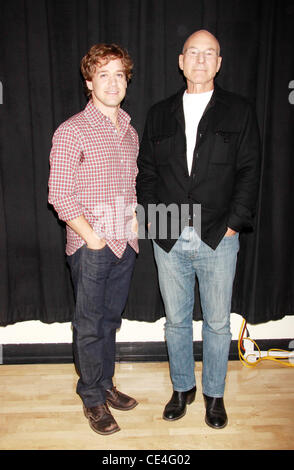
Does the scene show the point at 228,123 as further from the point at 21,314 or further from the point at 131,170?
the point at 21,314

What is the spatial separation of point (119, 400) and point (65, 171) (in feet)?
4.05

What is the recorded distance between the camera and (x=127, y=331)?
2.56 meters

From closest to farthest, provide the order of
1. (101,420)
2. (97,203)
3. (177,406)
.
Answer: (97,203) < (101,420) < (177,406)

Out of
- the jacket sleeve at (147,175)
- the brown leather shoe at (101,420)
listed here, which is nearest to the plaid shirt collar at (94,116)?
the jacket sleeve at (147,175)

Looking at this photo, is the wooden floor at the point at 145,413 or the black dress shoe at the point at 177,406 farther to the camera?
the black dress shoe at the point at 177,406

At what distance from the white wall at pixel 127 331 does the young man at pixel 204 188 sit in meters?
0.63

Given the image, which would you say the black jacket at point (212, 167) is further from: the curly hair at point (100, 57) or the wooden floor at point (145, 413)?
the wooden floor at point (145, 413)

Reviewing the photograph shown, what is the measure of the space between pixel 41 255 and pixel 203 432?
1.31 m

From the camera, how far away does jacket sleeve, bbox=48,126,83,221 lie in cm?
163

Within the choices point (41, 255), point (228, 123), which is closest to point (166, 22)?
point (228, 123)

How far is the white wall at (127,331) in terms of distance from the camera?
2537 millimetres

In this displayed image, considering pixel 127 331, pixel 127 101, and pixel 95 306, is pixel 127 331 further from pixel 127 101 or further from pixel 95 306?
pixel 127 101

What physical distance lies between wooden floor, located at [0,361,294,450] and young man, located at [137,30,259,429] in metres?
0.11

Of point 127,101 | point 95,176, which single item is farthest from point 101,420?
point 127,101
